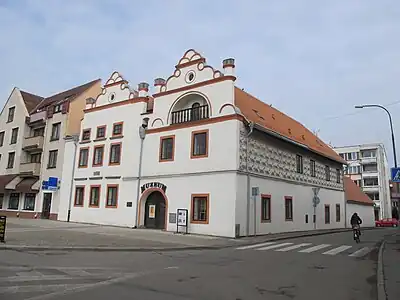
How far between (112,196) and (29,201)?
1273cm

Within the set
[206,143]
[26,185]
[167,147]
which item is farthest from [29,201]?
[206,143]

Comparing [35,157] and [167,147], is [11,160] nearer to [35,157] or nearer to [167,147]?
[35,157]

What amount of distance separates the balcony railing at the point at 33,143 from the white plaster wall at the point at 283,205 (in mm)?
23490

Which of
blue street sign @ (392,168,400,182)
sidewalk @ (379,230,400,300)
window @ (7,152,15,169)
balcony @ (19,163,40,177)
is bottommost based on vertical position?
sidewalk @ (379,230,400,300)

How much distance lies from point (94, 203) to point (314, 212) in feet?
58.1

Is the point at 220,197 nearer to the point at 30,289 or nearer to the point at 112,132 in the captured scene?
the point at 112,132

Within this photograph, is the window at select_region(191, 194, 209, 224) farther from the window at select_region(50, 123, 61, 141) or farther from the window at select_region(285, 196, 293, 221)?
the window at select_region(50, 123, 61, 141)

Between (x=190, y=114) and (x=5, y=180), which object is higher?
(x=190, y=114)

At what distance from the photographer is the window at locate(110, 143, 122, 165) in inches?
1168

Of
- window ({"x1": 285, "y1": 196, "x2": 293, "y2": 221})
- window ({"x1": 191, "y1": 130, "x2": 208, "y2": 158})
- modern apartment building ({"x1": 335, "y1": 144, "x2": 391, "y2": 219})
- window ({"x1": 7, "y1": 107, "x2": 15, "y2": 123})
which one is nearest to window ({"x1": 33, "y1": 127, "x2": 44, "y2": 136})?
window ({"x1": 7, "y1": 107, "x2": 15, "y2": 123})

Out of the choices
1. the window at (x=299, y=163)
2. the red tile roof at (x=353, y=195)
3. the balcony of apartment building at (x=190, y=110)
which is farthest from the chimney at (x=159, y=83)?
the red tile roof at (x=353, y=195)

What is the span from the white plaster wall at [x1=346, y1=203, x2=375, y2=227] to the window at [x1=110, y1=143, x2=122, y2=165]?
2372cm

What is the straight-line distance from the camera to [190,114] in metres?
26.0

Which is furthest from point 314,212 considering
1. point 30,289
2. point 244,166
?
point 30,289
